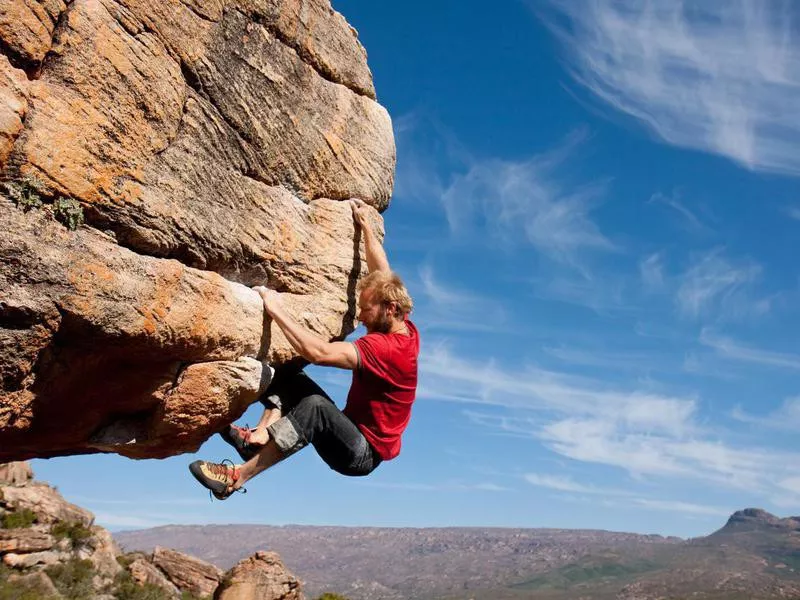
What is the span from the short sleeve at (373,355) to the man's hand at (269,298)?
1134 millimetres

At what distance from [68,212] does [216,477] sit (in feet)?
9.99

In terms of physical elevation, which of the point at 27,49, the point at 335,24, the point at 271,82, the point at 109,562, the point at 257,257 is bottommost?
the point at 109,562

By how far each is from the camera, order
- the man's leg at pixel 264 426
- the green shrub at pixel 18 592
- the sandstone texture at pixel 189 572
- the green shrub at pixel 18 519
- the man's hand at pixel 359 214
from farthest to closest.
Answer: the sandstone texture at pixel 189 572 → the green shrub at pixel 18 519 → the green shrub at pixel 18 592 → the man's hand at pixel 359 214 → the man's leg at pixel 264 426

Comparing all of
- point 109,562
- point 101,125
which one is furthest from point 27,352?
point 109,562

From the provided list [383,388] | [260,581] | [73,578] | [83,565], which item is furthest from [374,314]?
[83,565]

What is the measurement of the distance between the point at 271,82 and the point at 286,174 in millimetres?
1107

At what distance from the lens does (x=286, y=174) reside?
29.9ft

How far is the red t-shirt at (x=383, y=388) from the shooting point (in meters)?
8.01

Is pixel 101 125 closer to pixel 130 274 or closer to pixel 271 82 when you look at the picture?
pixel 130 274

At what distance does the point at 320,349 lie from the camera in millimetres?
7754

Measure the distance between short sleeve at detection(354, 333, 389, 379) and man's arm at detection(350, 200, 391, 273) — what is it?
76.8 inches

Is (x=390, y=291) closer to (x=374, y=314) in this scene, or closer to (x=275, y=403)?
(x=374, y=314)

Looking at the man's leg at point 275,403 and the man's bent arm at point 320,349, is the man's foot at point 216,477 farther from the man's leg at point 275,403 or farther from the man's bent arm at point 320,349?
the man's bent arm at point 320,349

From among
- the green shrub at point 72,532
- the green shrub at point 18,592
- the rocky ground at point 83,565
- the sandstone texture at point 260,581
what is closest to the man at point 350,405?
the sandstone texture at point 260,581
